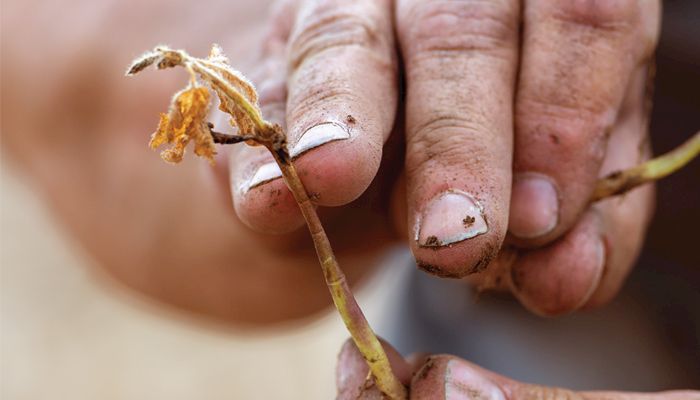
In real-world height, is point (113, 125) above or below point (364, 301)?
above

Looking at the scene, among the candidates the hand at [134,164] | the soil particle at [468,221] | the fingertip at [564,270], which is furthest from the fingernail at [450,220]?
the hand at [134,164]

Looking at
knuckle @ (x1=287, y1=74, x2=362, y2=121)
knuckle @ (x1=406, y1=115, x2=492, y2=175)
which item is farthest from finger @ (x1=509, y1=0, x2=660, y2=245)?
knuckle @ (x1=287, y1=74, x2=362, y2=121)

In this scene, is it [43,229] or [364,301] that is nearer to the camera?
[364,301]

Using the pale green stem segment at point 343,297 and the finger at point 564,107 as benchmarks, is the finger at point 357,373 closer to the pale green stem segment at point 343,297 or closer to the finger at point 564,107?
the pale green stem segment at point 343,297

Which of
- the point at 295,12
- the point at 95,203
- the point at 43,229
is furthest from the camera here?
the point at 43,229

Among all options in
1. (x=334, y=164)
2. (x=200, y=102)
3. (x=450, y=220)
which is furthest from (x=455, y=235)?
(x=200, y=102)

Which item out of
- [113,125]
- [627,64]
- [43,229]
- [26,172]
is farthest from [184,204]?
[43,229]

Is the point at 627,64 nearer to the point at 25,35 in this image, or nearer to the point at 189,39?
the point at 189,39
